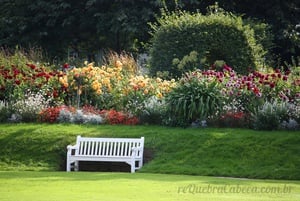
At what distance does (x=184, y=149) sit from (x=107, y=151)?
1.86 metres

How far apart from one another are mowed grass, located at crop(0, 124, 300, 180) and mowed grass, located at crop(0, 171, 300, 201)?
1009 mm

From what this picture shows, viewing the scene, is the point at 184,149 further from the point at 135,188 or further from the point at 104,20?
the point at 104,20

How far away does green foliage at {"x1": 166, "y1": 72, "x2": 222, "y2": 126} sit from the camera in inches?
818

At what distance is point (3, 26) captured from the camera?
39.2 m

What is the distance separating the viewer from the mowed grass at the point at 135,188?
42.5 feet

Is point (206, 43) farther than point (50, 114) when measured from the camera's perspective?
Yes

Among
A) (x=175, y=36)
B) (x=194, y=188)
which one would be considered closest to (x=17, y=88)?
(x=175, y=36)

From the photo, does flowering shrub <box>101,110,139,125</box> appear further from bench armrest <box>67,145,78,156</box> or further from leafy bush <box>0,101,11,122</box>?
leafy bush <box>0,101,11,122</box>

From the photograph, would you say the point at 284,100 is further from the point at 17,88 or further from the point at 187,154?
the point at 17,88

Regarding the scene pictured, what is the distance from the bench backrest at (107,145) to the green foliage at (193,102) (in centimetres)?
178

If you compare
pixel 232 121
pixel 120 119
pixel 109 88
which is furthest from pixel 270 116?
pixel 109 88

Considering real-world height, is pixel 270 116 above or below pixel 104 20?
below

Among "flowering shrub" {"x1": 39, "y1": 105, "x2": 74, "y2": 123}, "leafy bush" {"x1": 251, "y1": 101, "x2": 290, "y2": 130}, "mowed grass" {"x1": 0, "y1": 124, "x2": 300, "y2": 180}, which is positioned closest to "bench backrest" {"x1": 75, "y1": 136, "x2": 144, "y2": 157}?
"mowed grass" {"x1": 0, "y1": 124, "x2": 300, "y2": 180}

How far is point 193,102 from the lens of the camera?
20.8 metres
